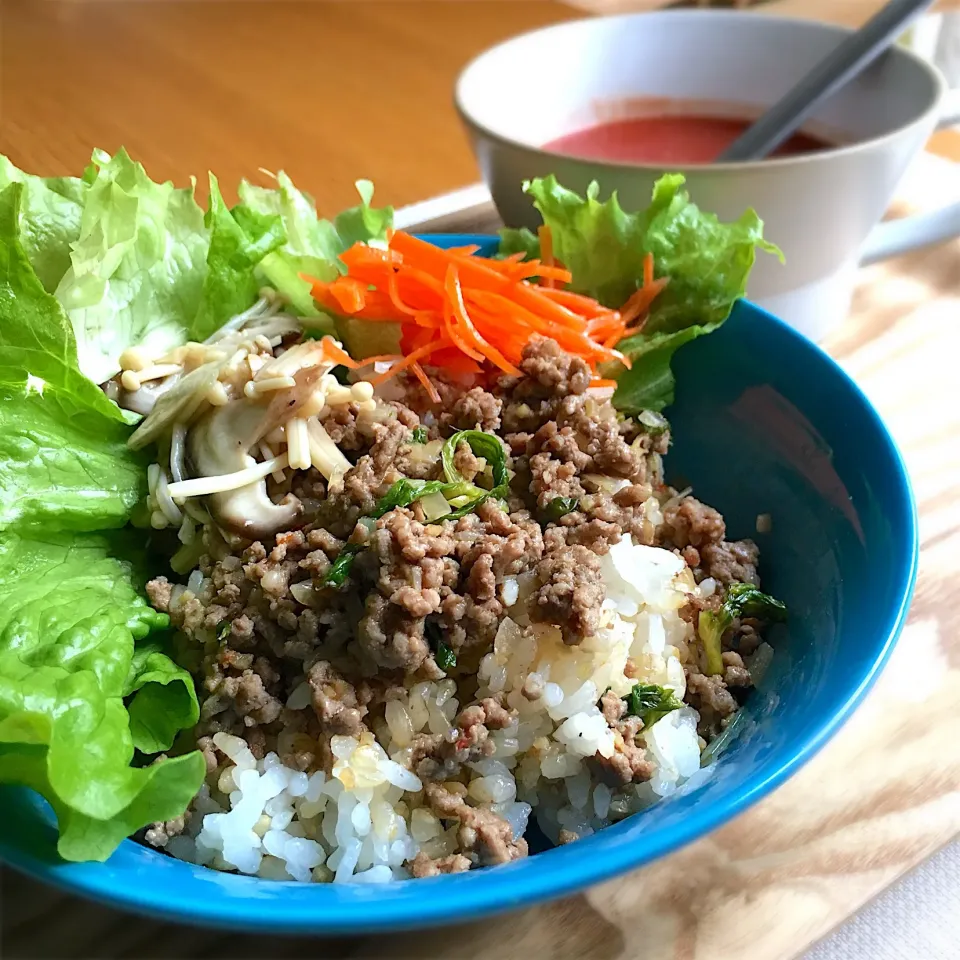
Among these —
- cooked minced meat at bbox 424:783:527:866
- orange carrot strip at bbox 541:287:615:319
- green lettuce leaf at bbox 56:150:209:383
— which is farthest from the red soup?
cooked minced meat at bbox 424:783:527:866

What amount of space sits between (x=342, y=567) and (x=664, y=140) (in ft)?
4.70

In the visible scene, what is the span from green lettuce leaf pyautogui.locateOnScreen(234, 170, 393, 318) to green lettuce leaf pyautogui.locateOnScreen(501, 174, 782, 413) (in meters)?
0.34

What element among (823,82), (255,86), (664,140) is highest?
(823,82)

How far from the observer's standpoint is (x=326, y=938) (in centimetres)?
116

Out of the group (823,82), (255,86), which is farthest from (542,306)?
(255,86)

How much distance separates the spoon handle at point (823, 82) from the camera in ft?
6.55

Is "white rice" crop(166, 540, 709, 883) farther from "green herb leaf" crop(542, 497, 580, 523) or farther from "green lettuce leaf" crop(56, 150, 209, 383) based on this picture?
"green lettuce leaf" crop(56, 150, 209, 383)

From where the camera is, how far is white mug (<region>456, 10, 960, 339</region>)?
176cm

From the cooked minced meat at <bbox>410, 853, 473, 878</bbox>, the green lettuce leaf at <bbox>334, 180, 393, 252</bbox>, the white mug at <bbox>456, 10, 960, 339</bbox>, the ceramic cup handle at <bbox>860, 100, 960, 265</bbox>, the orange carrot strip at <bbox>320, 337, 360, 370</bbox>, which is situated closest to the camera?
the cooked minced meat at <bbox>410, 853, 473, 878</bbox>

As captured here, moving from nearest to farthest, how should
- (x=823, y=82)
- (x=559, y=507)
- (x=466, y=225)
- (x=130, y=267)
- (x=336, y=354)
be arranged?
1. (x=559, y=507)
2. (x=336, y=354)
3. (x=130, y=267)
4. (x=823, y=82)
5. (x=466, y=225)

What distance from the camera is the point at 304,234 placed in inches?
73.1

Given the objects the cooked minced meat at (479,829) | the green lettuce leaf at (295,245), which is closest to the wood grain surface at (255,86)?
the green lettuce leaf at (295,245)

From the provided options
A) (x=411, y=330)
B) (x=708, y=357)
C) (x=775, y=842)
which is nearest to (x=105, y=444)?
(x=411, y=330)

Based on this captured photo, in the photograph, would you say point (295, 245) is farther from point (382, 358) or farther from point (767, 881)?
point (767, 881)
